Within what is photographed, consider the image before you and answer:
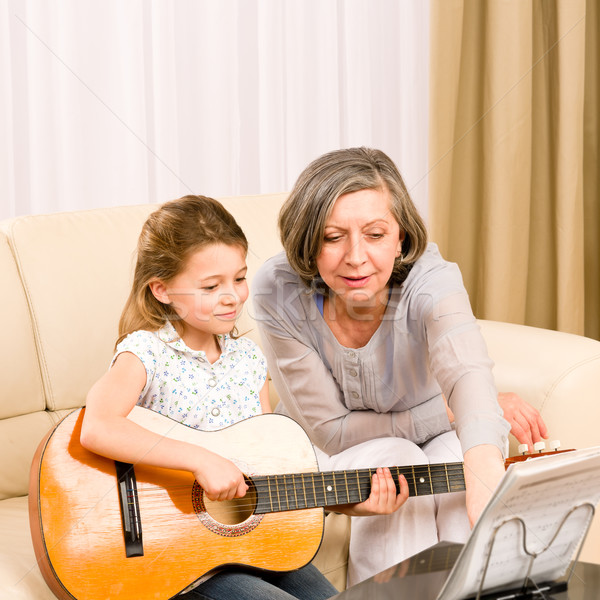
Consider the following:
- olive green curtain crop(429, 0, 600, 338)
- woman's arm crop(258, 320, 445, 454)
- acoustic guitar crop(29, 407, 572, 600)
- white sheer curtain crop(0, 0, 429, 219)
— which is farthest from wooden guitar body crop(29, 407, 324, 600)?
olive green curtain crop(429, 0, 600, 338)

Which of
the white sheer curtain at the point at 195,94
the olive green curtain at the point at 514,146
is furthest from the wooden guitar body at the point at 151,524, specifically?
the olive green curtain at the point at 514,146

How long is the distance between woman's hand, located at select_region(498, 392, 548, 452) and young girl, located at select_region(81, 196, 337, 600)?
0.43 meters

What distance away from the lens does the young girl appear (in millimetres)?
1157

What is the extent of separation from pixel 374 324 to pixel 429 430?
229 mm

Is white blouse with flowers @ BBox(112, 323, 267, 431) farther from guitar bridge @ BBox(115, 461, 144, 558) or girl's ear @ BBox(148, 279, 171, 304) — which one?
guitar bridge @ BBox(115, 461, 144, 558)

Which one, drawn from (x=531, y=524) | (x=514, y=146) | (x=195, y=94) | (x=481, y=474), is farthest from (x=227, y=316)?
(x=514, y=146)

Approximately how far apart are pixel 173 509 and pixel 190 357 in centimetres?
30

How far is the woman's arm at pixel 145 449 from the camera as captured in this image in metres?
1.13

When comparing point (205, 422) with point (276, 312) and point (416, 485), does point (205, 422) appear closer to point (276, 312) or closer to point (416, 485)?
point (276, 312)

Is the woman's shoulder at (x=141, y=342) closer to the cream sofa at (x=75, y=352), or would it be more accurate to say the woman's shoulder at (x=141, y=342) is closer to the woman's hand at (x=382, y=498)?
the cream sofa at (x=75, y=352)

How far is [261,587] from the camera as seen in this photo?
1130 mm

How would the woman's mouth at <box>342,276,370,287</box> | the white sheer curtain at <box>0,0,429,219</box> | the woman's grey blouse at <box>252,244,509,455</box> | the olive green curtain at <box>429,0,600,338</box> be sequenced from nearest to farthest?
the woman's mouth at <box>342,276,370,287</box> → the woman's grey blouse at <box>252,244,509,455</box> → the white sheer curtain at <box>0,0,429,219</box> → the olive green curtain at <box>429,0,600,338</box>

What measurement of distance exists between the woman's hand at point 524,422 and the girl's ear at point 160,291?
0.63m

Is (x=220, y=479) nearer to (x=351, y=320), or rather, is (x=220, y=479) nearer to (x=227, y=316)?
(x=227, y=316)
